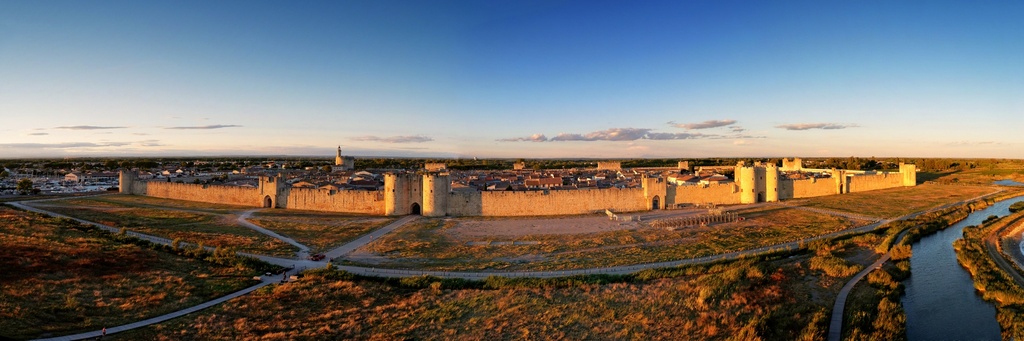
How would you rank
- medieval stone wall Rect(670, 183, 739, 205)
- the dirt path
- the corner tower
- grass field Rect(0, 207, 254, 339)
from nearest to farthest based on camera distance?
grass field Rect(0, 207, 254, 339)
the dirt path
medieval stone wall Rect(670, 183, 739, 205)
the corner tower

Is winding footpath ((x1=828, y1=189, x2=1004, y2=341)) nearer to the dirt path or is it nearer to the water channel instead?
the water channel

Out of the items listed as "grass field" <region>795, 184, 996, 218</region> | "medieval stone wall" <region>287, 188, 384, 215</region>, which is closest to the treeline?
"grass field" <region>795, 184, 996, 218</region>

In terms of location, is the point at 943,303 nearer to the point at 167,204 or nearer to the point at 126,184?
the point at 167,204

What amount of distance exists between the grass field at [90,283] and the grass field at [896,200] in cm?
3343

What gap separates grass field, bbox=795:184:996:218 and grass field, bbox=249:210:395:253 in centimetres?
2808

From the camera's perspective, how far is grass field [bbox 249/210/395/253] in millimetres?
20859

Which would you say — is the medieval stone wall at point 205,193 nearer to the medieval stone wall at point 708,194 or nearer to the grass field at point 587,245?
the grass field at point 587,245

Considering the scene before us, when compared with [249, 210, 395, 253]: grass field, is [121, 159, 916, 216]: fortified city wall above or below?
above

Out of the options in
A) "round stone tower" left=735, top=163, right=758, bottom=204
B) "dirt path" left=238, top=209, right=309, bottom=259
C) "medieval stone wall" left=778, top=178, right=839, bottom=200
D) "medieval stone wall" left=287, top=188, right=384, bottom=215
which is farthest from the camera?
"medieval stone wall" left=778, top=178, right=839, bottom=200

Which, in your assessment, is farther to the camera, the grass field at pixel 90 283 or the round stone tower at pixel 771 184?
the round stone tower at pixel 771 184

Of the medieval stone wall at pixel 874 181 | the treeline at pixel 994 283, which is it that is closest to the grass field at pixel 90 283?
the treeline at pixel 994 283

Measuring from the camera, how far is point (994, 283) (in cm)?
1513

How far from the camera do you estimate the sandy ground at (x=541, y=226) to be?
886 inches

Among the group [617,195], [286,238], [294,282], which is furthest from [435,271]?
[617,195]
